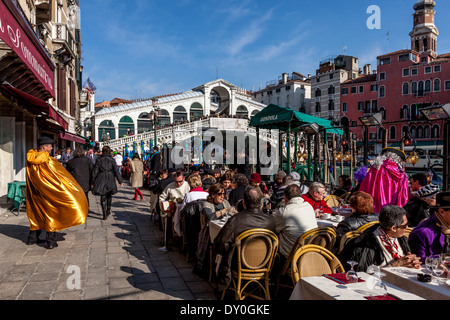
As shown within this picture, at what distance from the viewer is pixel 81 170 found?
6.89 metres

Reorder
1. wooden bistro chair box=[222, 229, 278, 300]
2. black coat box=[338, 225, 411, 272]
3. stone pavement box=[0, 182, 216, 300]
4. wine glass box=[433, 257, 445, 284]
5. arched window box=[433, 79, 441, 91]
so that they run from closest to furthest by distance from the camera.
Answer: wine glass box=[433, 257, 445, 284] < black coat box=[338, 225, 411, 272] < wooden bistro chair box=[222, 229, 278, 300] < stone pavement box=[0, 182, 216, 300] < arched window box=[433, 79, 441, 91]

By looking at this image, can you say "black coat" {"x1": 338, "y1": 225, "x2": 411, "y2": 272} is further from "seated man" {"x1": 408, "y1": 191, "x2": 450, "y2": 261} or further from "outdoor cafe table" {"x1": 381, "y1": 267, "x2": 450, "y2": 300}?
"seated man" {"x1": 408, "y1": 191, "x2": 450, "y2": 261}

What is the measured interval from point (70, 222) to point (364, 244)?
425 cm

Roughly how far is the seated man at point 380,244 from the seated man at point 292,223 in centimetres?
76

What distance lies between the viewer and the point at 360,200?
3605 millimetres

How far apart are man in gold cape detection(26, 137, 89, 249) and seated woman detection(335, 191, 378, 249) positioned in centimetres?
386

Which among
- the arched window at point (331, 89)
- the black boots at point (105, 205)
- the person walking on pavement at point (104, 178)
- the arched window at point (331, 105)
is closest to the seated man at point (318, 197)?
the person walking on pavement at point (104, 178)

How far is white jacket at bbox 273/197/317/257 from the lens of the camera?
3.53m

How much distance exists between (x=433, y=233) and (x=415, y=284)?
0.91 metres

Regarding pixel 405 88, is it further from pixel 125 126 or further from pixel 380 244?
pixel 380 244

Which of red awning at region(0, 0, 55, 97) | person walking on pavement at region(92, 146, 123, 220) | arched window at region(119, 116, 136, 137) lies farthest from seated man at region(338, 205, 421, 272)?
arched window at region(119, 116, 136, 137)

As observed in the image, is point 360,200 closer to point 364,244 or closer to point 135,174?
point 364,244

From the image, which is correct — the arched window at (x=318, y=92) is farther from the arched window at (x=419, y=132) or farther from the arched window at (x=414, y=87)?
the arched window at (x=419, y=132)

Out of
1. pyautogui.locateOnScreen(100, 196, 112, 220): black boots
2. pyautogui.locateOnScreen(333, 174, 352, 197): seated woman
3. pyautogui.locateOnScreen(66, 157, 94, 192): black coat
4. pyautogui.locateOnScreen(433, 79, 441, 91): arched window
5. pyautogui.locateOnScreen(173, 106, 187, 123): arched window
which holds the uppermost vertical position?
pyautogui.locateOnScreen(433, 79, 441, 91): arched window
